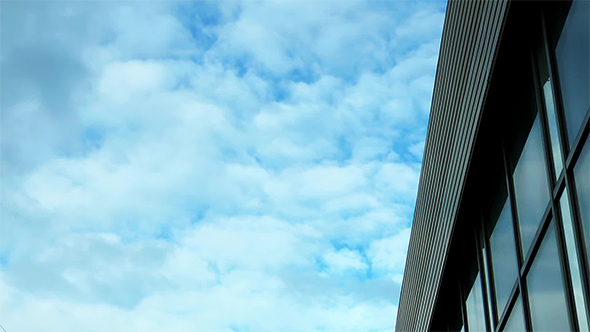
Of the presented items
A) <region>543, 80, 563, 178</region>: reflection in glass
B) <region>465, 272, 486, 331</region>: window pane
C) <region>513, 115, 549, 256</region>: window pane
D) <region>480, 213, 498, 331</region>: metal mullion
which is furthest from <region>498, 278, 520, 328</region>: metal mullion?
<region>543, 80, 563, 178</region>: reflection in glass

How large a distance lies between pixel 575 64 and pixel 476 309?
18.7 ft

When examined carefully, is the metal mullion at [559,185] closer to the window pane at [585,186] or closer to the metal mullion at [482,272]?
the window pane at [585,186]

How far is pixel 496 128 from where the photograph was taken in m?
9.18

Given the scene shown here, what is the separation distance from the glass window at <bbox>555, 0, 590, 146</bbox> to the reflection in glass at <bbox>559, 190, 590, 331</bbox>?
2.32 ft

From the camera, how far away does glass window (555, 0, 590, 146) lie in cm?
646

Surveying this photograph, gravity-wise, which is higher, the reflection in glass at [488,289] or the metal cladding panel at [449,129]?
the metal cladding panel at [449,129]

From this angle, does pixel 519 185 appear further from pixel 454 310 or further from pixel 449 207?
pixel 454 310

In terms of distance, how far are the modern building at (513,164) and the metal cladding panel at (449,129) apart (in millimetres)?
25

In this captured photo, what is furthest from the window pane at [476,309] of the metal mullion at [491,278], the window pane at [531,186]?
the window pane at [531,186]

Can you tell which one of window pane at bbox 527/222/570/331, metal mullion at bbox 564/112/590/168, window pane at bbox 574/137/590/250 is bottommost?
window pane at bbox 527/222/570/331

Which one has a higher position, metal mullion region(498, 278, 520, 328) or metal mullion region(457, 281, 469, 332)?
metal mullion region(457, 281, 469, 332)

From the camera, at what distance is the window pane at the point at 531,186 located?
780 centimetres

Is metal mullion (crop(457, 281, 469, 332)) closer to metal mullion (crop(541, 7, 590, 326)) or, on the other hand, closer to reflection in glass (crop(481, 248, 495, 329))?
reflection in glass (crop(481, 248, 495, 329))

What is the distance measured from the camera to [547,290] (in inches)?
296
